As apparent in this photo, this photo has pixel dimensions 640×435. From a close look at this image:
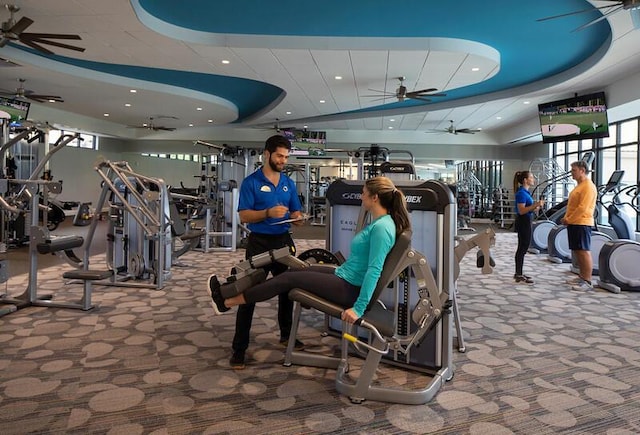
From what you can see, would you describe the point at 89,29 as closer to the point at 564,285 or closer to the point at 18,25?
the point at 18,25

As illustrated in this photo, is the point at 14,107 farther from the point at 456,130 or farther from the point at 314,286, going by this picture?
the point at 456,130

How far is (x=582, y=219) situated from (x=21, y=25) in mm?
7018

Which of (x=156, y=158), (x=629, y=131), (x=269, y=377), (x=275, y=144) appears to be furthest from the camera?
(x=156, y=158)

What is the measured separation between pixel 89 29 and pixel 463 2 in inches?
203

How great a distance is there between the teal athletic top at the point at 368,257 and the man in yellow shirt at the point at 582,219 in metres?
3.85

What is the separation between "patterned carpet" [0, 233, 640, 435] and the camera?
7.04 feet

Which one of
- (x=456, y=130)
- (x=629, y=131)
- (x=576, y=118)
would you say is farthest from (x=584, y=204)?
(x=456, y=130)

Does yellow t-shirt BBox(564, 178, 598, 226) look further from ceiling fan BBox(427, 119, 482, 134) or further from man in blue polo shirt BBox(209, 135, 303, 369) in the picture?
ceiling fan BBox(427, 119, 482, 134)

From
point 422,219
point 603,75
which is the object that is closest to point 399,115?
point 603,75

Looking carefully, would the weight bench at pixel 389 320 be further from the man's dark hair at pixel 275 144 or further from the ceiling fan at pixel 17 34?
the ceiling fan at pixel 17 34

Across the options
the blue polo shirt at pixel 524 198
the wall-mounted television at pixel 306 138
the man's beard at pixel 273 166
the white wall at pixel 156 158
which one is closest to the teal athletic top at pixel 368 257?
the man's beard at pixel 273 166

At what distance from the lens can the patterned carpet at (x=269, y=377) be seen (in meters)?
2.15

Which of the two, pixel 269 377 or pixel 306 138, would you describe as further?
pixel 306 138

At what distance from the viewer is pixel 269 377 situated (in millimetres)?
2646
